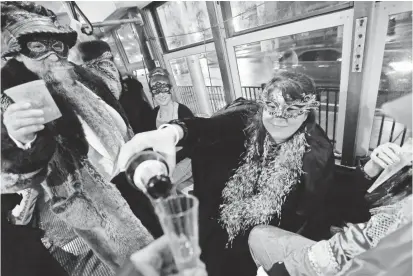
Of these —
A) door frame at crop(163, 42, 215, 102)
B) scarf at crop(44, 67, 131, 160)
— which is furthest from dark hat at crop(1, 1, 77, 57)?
A: door frame at crop(163, 42, 215, 102)

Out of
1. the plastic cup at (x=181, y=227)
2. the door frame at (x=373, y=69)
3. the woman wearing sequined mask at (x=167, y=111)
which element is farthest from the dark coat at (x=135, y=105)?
the door frame at (x=373, y=69)

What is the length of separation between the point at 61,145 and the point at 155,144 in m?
0.41

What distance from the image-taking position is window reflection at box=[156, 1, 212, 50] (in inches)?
81.2

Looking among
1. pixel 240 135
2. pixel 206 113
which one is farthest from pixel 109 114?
pixel 206 113

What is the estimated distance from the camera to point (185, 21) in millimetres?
2191

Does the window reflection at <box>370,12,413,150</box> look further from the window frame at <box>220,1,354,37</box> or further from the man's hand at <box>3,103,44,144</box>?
the man's hand at <box>3,103,44,144</box>

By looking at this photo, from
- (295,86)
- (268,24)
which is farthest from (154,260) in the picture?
(268,24)

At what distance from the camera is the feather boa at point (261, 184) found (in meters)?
1.07

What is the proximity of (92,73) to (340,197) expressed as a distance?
195cm

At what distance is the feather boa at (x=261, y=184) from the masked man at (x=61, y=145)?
21.2 inches

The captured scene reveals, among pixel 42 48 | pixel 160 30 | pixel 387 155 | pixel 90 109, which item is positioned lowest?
pixel 387 155

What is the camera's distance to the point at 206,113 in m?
2.97

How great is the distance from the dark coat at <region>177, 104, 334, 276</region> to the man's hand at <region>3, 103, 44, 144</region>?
60 centimetres

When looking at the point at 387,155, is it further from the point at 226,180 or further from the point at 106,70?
the point at 106,70
